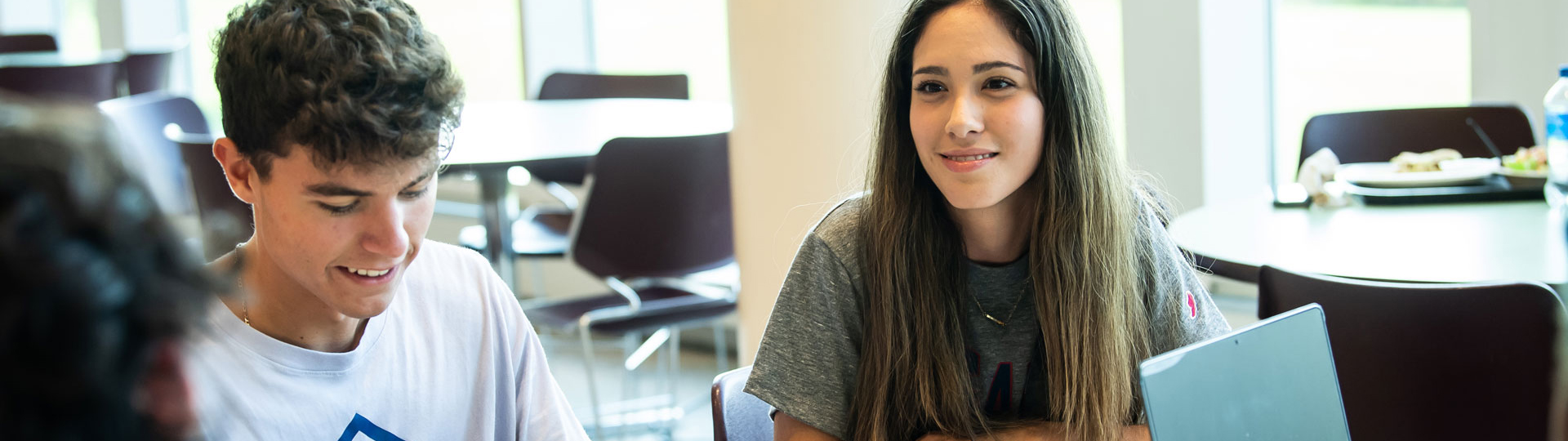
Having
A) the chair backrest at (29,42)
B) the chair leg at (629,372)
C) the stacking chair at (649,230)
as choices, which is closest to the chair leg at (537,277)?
the chair leg at (629,372)

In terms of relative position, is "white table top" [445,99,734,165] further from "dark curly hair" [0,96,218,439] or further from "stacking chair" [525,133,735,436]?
"dark curly hair" [0,96,218,439]

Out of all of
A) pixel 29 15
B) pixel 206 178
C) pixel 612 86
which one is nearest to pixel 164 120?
pixel 206 178

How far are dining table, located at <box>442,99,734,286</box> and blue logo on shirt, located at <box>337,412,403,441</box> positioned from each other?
1494 millimetres

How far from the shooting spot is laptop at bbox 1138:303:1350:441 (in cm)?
Answer: 105

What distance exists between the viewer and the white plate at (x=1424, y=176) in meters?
2.21

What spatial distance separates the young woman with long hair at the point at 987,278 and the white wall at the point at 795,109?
0.92m

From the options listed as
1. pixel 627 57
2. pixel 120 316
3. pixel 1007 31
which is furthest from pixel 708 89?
pixel 120 316

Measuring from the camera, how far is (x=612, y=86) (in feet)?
14.2

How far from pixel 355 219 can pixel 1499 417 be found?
49.5 inches

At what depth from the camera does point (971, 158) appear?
139 centimetres

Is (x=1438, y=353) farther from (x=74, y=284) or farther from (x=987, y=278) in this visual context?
(x=74, y=284)

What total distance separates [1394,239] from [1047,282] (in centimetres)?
79

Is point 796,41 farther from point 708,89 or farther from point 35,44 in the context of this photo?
point 35,44

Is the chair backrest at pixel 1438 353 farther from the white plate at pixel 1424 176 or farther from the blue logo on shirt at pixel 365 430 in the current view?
the blue logo on shirt at pixel 365 430
